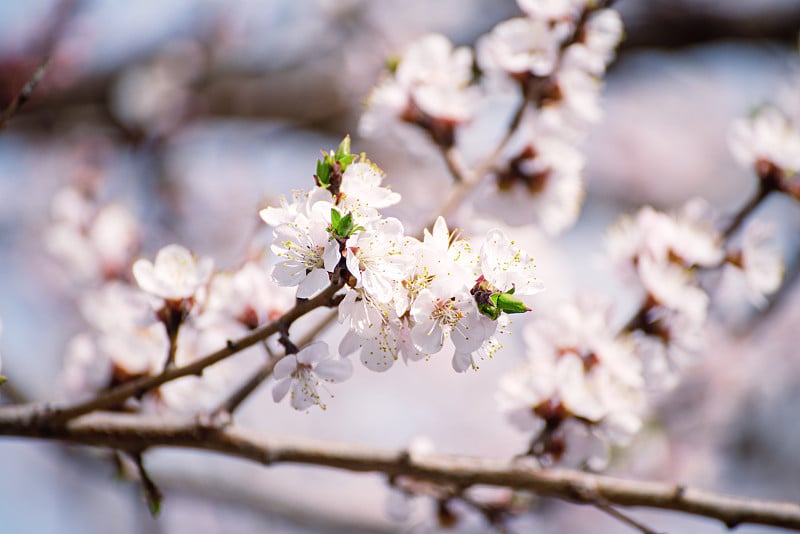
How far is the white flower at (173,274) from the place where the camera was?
1.07 meters

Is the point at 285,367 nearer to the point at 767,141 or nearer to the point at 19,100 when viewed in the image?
the point at 19,100

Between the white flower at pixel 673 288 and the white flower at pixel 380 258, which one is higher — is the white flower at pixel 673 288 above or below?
above

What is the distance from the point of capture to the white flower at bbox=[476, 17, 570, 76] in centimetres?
137

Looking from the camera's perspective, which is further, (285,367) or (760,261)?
(760,261)

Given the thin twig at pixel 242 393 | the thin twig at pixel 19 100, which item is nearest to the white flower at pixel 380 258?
the thin twig at pixel 242 393

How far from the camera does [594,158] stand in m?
5.47

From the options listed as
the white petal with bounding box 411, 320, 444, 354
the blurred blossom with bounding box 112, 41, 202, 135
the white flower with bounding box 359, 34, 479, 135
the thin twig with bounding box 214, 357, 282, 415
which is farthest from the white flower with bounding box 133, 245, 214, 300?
the blurred blossom with bounding box 112, 41, 202, 135

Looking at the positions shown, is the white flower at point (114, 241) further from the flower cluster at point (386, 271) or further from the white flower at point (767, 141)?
the white flower at point (767, 141)

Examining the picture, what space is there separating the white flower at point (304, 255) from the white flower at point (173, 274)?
10.8 inches

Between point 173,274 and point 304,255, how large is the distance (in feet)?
1.17

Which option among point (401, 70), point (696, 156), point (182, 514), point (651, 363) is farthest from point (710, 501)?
point (696, 156)

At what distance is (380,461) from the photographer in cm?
109

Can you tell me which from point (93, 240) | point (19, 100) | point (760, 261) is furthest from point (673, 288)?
point (93, 240)

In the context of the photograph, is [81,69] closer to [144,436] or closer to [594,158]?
[144,436]
